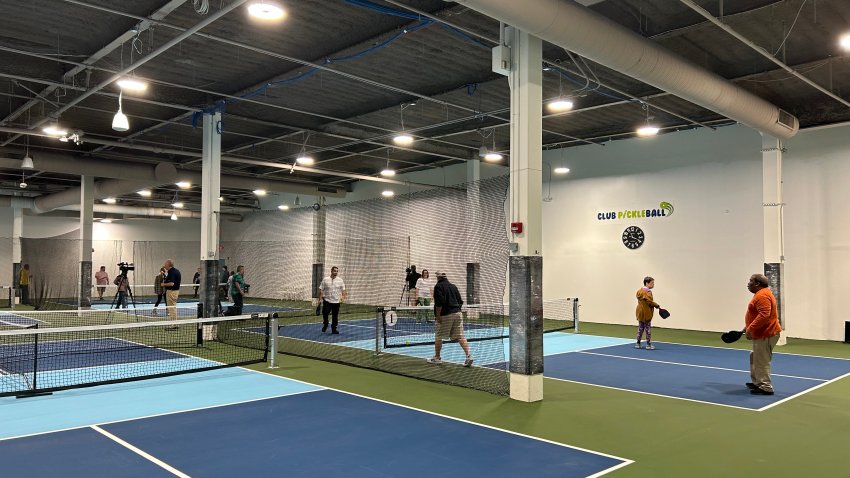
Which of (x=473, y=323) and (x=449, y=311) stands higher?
(x=449, y=311)

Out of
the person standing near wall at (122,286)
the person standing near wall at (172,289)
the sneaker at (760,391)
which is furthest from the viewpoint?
the person standing near wall at (122,286)

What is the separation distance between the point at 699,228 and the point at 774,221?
117 inches

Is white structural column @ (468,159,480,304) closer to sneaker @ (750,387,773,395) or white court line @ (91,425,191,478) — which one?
sneaker @ (750,387,773,395)

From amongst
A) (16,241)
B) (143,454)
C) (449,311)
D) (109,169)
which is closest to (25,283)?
(16,241)

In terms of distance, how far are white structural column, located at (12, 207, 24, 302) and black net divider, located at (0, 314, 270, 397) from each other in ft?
55.1

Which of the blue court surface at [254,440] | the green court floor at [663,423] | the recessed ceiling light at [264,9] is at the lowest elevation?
the green court floor at [663,423]

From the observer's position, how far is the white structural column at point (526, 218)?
9.05 m

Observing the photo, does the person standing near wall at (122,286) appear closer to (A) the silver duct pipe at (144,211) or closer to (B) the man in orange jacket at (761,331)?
(A) the silver duct pipe at (144,211)

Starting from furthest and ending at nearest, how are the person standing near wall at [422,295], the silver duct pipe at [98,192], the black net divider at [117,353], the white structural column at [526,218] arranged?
the silver duct pipe at [98,192], the person standing near wall at [422,295], the black net divider at [117,353], the white structural column at [526,218]

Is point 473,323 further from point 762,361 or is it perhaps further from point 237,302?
point 762,361

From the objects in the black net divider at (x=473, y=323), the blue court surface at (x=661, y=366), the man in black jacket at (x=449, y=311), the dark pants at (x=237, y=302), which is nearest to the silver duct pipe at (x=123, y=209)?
the dark pants at (x=237, y=302)

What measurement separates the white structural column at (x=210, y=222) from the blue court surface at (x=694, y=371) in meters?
8.23

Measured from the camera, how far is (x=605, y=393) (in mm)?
9508

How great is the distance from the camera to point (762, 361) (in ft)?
30.8
